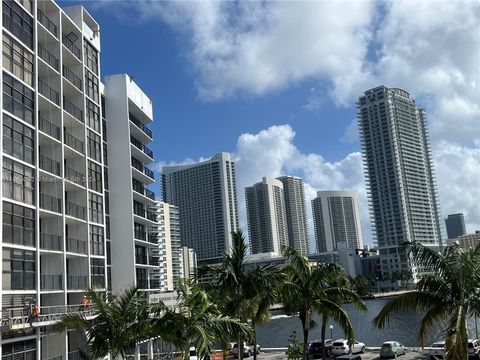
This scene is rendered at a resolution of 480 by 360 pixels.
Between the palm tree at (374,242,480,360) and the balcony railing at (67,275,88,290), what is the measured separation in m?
26.6

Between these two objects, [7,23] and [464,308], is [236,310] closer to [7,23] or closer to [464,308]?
[464,308]

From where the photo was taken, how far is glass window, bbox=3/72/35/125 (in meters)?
30.8

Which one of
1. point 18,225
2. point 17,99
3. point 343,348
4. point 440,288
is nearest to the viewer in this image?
point 440,288

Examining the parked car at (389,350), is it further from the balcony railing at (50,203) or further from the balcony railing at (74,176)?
the balcony railing at (74,176)

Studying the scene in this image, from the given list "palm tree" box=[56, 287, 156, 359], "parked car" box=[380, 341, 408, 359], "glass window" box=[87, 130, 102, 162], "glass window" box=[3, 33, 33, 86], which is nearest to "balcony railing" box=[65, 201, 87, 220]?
"glass window" box=[87, 130, 102, 162]

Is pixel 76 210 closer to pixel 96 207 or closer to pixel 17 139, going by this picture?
pixel 96 207

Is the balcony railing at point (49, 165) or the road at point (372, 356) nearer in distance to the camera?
the balcony railing at point (49, 165)

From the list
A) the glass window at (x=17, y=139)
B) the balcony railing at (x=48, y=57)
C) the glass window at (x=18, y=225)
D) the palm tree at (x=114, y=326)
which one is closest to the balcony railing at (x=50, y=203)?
the glass window at (x=18, y=225)

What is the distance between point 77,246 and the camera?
39000mm

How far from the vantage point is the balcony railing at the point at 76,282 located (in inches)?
1468

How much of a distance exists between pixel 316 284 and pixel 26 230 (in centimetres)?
1719

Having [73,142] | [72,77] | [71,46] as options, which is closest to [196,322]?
[73,142]

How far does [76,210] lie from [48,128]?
6689 millimetres

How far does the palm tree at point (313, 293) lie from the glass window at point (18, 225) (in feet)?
50.4
